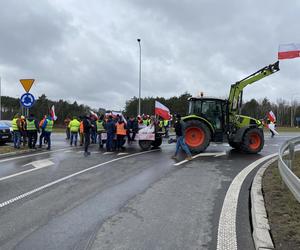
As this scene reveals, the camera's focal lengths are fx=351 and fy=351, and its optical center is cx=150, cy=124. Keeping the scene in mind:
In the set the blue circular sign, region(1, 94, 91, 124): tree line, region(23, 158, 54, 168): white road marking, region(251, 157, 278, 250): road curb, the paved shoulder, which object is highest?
region(1, 94, 91, 124): tree line

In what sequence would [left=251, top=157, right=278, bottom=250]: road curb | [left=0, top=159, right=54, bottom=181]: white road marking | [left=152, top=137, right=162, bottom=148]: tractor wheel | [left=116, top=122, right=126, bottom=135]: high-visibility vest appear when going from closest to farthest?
[left=251, top=157, right=278, bottom=250]: road curb → [left=0, top=159, right=54, bottom=181]: white road marking → [left=116, top=122, right=126, bottom=135]: high-visibility vest → [left=152, top=137, right=162, bottom=148]: tractor wheel

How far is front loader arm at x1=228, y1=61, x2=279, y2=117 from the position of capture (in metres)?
15.3

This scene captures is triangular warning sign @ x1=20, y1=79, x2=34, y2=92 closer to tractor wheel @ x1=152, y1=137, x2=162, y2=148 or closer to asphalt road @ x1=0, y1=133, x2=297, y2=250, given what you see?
asphalt road @ x1=0, y1=133, x2=297, y2=250

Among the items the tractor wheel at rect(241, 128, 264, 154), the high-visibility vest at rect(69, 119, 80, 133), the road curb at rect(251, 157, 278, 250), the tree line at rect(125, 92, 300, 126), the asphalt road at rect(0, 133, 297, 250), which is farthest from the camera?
the tree line at rect(125, 92, 300, 126)

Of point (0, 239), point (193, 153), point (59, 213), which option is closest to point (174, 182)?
point (59, 213)

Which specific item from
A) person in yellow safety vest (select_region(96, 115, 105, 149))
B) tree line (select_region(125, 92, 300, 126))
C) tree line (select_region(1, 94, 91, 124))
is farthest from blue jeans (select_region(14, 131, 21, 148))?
tree line (select_region(1, 94, 91, 124))

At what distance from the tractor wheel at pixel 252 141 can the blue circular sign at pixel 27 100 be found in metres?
9.78

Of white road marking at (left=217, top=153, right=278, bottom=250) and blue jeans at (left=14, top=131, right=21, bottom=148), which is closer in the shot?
white road marking at (left=217, top=153, right=278, bottom=250)

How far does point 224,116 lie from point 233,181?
23.2ft

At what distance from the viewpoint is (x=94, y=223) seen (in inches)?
215

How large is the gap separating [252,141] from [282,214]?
33.4 ft

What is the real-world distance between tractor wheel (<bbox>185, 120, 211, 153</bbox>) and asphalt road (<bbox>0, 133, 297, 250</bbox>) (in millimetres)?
3592

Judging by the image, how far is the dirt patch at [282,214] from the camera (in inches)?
178

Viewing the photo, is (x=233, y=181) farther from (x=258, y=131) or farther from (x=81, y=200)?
(x=258, y=131)
